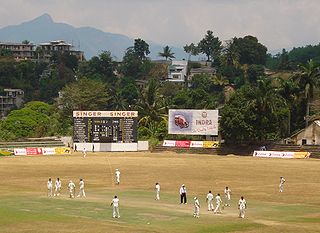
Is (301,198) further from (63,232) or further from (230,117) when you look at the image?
(230,117)

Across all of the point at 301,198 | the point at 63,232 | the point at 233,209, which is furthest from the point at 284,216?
the point at 63,232

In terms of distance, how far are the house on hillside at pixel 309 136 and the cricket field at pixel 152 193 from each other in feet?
46.0

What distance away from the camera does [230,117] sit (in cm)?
11038

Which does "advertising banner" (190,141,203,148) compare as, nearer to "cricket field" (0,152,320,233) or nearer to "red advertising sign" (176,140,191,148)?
"red advertising sign" (176,140,191,148)

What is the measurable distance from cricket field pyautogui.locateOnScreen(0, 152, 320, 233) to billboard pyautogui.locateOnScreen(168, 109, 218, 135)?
11692mm

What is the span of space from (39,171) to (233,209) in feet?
119

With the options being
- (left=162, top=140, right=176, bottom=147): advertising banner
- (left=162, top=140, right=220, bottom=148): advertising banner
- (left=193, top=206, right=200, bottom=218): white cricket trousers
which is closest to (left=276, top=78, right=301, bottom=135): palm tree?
(left=162, top=140, right=220, bottom=148): advertising banner

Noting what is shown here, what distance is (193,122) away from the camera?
11575 cm

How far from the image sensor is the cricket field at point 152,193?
140ft

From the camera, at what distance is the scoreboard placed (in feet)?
360

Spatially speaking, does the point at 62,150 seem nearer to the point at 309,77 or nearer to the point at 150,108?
the point at 150,108

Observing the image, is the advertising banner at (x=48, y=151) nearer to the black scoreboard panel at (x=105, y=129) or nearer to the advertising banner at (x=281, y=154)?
the black scoreboard panel at (x=105, y=129)

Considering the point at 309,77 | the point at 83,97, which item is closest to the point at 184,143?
the point at 309,77

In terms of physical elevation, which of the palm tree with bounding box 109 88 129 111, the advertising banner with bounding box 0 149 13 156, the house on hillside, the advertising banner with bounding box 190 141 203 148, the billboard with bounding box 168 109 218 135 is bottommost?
the advertising banner with bounding box 0 149 13 156
